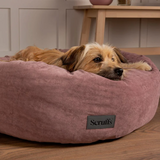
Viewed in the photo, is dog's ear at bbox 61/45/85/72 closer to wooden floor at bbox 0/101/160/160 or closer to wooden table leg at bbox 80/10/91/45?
wooden floor at bbox 0/101/160/160

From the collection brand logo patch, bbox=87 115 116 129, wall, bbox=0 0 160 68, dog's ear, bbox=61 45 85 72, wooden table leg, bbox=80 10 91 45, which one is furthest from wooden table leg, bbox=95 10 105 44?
brand logo patch, bbox=87 115 116 129

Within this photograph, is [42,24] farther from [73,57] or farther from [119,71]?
[119,71]

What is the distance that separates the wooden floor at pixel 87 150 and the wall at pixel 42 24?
177 centimetres

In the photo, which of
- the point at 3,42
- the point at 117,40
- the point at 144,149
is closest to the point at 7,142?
the point at 144,149

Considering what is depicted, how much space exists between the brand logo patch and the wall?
1.99m

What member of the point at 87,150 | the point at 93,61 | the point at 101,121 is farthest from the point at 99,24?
the point at 87,150

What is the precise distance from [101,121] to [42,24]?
81.1 inches

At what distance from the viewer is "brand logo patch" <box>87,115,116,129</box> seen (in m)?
1.49

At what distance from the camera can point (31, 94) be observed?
1.44 m

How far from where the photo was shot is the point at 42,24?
327cm

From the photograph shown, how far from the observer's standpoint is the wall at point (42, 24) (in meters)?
3.11

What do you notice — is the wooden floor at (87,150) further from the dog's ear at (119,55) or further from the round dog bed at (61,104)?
the dog's ear at (119,55)

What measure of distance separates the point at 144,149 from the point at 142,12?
1.83m

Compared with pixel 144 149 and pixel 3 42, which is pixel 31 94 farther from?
pixel 3 42
